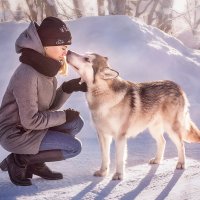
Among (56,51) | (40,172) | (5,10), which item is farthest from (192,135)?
(5,10)

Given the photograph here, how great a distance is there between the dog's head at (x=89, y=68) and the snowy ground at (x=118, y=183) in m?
0.99

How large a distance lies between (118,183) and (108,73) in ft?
3.58

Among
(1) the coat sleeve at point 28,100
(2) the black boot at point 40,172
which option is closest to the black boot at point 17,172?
(2) the black boot at point 40,172

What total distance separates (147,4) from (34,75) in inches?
460

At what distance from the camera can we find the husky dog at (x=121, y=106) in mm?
4234

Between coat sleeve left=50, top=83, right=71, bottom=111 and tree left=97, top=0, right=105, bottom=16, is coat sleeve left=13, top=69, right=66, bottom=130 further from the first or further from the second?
tree left=97, top=0, right=105, bottom=16

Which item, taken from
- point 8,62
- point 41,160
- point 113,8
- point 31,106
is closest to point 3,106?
point 31,106

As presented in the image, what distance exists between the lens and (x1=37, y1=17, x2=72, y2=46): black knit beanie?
3.77 m

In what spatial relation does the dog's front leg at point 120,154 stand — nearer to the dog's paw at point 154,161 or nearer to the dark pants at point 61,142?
the dark pants at point 61,142

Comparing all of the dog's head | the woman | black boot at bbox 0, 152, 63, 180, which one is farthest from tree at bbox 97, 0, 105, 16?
black boot at bbox 0, 152, 63, 180

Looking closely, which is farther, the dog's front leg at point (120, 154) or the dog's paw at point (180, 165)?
the dog's paw at point (180, 165)

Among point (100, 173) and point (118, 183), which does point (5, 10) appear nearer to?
point (100, 173)

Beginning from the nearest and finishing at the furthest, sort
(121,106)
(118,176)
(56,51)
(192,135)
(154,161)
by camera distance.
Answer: (56,51), (118,176), (121,106), (154,161), (192,135)

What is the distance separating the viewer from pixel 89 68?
13.9 feet
